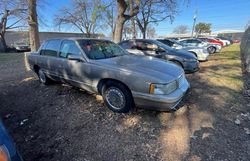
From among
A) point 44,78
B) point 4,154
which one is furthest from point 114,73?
point 44,78

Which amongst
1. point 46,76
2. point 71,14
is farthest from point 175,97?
point 71,14

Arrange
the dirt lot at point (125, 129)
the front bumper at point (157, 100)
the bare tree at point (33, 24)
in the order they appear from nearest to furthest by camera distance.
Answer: the dirt lot at point (125, 129)
the front bumper at point (157, 100)
the bare tree at point (33, 24)

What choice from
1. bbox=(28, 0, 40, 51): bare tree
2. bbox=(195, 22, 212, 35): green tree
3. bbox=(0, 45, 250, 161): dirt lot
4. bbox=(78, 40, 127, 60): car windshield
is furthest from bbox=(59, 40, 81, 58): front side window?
bbox=(195, 22, 212, 35): green tree

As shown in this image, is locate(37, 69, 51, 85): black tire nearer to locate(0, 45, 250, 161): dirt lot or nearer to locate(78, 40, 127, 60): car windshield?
locate(0, 45, 250, 161): dirt lot

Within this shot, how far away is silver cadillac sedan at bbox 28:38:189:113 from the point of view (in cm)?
325

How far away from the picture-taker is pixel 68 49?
15.0ft

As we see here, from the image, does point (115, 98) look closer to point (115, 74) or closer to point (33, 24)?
point (115, 74)

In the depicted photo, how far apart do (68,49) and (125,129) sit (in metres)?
2.57

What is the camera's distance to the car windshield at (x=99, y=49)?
423 cm

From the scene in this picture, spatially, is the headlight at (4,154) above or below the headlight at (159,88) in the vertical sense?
below

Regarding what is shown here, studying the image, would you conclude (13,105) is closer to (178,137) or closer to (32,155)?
(32,155)

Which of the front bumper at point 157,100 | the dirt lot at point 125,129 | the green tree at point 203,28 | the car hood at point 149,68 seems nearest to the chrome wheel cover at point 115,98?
the dirt lot at point 125,129

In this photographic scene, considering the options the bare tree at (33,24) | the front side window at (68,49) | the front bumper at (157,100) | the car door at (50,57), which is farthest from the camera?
the bare tree at (33,24)

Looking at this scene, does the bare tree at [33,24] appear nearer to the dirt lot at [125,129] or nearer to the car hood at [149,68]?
the dirt lot at [125,129]
